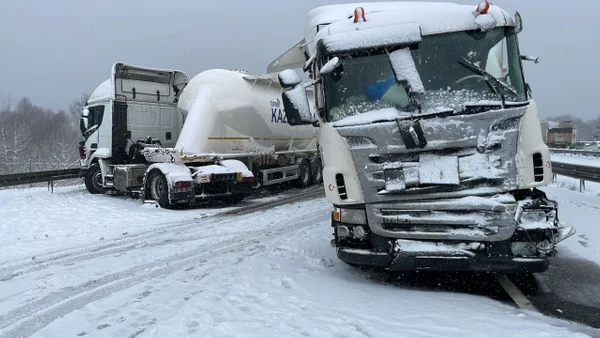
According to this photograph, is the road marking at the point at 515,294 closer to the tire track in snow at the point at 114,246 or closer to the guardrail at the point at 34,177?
the tire track in snow at the point at 114,246

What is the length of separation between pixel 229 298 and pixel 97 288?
65.5 inches

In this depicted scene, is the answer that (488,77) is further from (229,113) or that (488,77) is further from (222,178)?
(229,113)

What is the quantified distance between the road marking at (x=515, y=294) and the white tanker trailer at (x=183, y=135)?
8271 millimetres

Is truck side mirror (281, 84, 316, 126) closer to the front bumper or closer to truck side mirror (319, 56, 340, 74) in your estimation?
truck side mirror (319, 56, 340, 74)

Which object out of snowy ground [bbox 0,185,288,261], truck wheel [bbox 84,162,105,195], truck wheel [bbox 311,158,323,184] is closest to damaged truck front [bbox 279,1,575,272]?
snowy ground [bbox 0,185,288,261]

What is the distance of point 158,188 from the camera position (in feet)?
41.2

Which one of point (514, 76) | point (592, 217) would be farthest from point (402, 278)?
point (592, 217)

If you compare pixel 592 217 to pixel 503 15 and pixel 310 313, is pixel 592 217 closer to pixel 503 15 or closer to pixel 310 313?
pixel 503 15

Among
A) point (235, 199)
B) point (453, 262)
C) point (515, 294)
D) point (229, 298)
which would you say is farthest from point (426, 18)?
point (235, 199)

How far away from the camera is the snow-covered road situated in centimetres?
386

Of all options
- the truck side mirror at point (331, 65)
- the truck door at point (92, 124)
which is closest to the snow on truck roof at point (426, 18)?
the truck side mirror at point (331, 65)

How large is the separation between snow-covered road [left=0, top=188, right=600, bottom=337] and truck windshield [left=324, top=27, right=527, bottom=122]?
200 cm

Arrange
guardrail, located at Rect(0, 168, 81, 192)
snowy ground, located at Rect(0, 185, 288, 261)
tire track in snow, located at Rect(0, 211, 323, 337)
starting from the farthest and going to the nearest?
1. guardrail, located at Rect(0, 168, 81, 192)
2. snowy ground, located at Rect(0, 185, 288, 261)
3. tire track in snow, located at Rect(0, 211, 323, 337)

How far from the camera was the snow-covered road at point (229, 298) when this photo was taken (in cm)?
386
